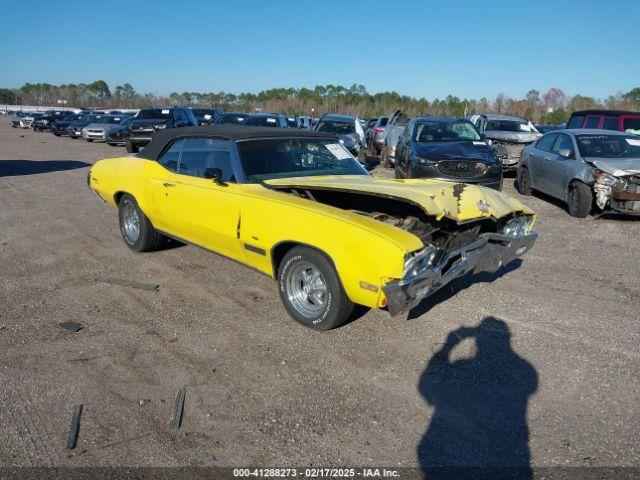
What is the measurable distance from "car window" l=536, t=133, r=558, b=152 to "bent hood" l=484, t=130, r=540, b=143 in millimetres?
3563

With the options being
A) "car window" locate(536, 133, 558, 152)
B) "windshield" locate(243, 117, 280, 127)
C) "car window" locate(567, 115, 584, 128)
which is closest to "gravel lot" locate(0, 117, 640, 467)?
"car window" locate(536, 133, 558, 152)

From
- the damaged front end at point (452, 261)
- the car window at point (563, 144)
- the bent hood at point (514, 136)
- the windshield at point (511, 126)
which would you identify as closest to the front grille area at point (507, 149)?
the bent hood at point (514, 136)

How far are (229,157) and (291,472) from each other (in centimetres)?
311

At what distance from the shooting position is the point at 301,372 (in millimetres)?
3488

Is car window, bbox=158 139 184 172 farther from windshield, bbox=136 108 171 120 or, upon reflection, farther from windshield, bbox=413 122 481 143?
windshield, bbox=136 108 171 120

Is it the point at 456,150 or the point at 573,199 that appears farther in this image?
the point at 456,150

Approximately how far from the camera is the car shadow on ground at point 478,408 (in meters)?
2.63

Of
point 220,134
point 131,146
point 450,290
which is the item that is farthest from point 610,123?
point 131,146

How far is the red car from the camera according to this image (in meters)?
11.6

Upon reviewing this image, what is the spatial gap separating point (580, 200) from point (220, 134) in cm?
641

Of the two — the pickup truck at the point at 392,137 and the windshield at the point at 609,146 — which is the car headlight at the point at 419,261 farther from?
the pickup truck at the point at 392,137

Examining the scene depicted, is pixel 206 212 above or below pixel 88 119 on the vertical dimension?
below

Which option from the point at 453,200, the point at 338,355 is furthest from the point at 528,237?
the point at 338,355

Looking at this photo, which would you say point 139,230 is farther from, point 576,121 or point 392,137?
point 576,121
